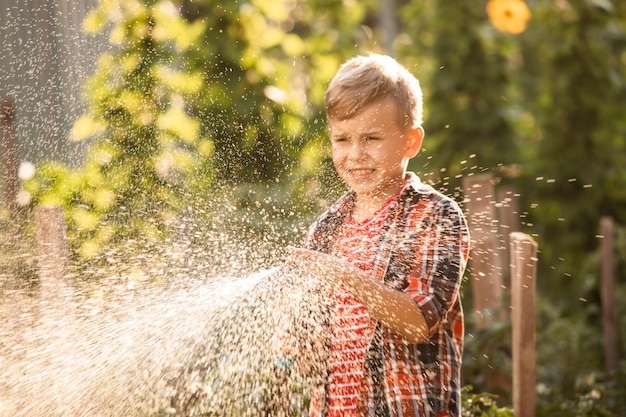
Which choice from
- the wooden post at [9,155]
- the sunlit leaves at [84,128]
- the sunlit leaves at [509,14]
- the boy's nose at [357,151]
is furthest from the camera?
the sunlit leaves at [509,14]

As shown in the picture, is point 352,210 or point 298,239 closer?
point 352,210

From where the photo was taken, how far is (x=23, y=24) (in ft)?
15.9

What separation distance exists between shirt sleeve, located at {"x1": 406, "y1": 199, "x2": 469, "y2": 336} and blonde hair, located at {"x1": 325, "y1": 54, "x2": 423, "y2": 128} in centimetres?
32

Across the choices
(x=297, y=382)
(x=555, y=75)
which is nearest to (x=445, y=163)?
(x=555, y=75)

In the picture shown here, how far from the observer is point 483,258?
5836 millimetres

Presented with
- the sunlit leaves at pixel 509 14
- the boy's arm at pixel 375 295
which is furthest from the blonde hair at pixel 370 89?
the sunlit leaves at pixel 509 14

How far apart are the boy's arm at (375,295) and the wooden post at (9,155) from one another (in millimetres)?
2407

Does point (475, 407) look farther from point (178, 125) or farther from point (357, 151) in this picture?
point (178, 125)

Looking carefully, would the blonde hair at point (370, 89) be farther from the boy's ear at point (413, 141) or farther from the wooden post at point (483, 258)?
the wooden post at point (483, 258)

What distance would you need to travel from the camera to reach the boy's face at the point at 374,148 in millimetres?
2688

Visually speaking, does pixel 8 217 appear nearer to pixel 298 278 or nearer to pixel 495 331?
pixel 298 278

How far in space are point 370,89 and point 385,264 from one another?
1.72 feet

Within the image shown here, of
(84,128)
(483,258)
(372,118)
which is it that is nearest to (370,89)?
(372,118)

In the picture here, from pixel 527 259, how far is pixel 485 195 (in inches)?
80.6
